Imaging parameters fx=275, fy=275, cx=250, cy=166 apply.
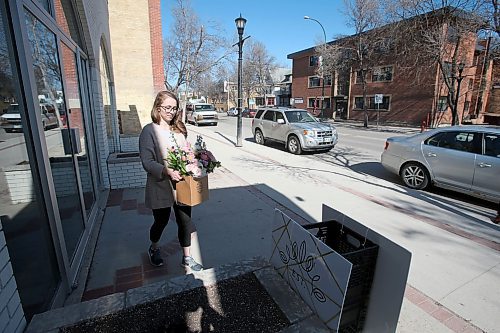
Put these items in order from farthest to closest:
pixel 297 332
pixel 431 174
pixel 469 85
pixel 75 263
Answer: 1. pixel 469 85
2. pixel 431 174
3. pixel 75 263
4. pixel 297 332

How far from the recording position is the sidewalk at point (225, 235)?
258cm

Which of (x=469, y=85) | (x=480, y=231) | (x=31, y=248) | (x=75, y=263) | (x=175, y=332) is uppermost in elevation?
(x=469, y=85)

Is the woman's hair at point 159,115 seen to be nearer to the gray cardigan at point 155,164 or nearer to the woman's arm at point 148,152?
→ the gray cardigan at point 155,164

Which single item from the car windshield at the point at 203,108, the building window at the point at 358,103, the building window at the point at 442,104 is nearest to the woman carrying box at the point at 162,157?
the car windshield at the point at 203,108

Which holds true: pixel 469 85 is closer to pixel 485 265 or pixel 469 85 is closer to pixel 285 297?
pixel 485 265

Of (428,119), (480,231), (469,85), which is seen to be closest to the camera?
(480,231)

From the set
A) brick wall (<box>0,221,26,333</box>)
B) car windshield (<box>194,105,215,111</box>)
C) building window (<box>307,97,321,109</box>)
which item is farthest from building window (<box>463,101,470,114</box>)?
brick wall (<box>0,221,26,333</box>)

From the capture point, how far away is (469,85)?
28.0 meters

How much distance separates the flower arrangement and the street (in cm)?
219

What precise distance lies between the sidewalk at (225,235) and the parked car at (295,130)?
370 centimetres

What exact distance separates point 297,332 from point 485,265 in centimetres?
293

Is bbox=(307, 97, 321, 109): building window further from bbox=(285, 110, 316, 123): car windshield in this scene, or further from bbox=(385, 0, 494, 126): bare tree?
bbox=(285, 110, 316, 123): car windshield

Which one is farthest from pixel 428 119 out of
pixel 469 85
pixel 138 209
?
pixel 138 209

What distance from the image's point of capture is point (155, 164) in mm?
2541
